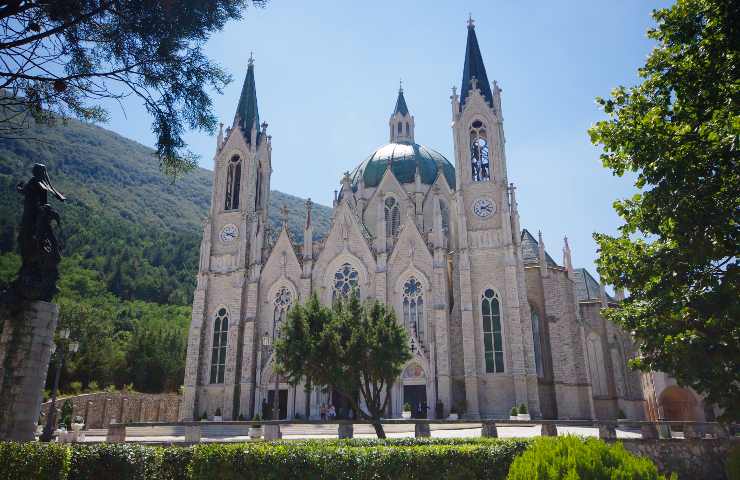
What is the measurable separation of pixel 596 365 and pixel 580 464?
31985 millimetres

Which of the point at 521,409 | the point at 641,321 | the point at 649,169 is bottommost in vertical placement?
the point at 521,409


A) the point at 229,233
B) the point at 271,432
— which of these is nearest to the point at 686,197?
the point at 271,432

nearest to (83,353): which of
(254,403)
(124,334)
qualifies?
(124,334)

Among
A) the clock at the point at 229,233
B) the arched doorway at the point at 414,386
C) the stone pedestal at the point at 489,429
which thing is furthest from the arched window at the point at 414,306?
the stone pedestal at the point at 489,429

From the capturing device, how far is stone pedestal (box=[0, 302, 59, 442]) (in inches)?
495

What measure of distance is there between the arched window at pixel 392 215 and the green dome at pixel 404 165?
231cm

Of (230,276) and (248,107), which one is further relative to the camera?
(248,107)

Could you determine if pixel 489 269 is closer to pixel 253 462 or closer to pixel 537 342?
pixel 537 342

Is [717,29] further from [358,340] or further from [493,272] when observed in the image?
[493,272]

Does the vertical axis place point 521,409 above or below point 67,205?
below

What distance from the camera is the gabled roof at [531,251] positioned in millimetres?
35825

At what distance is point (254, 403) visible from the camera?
34312mm

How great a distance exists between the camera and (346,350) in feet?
61.9

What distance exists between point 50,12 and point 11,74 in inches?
50.4
